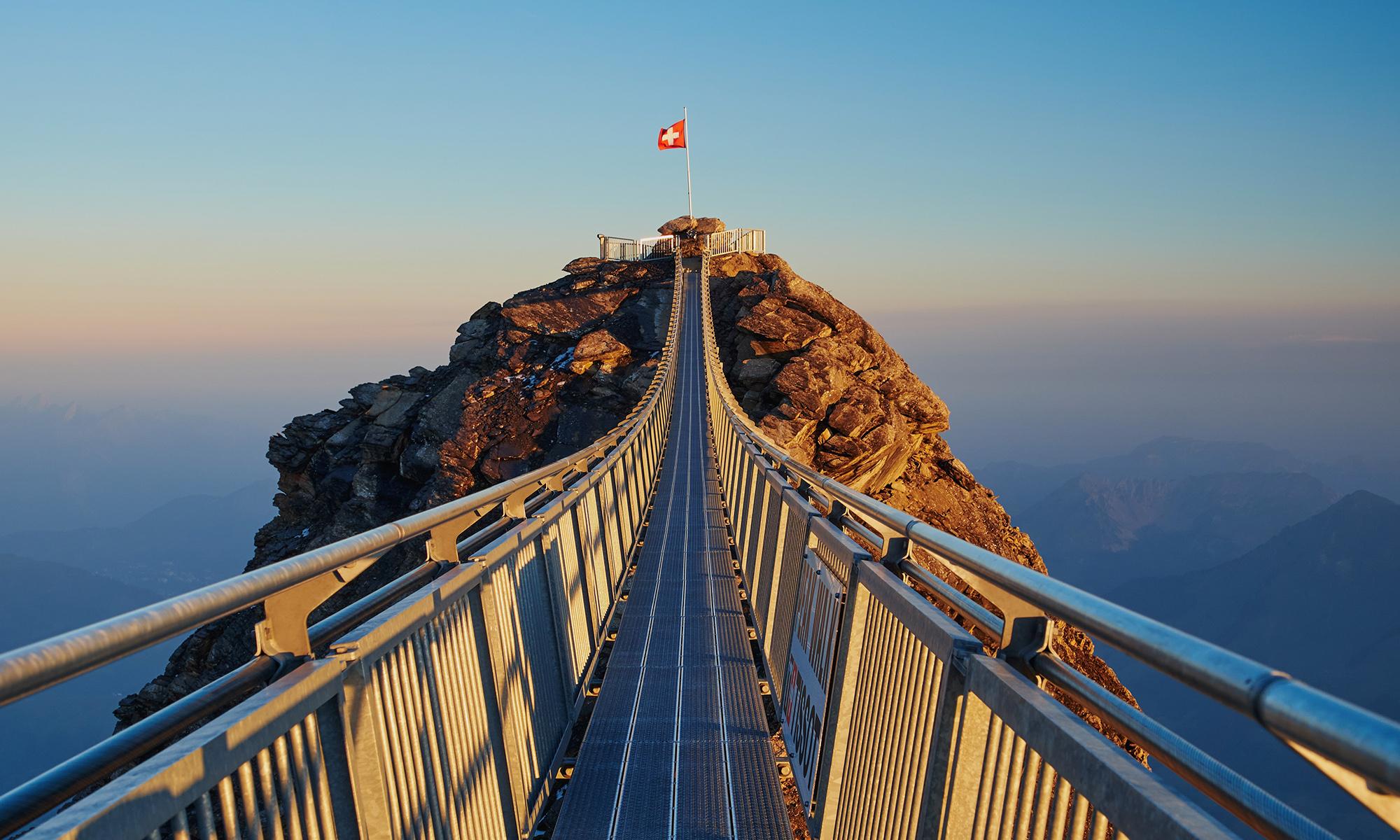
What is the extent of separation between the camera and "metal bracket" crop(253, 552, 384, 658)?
2.55 metres

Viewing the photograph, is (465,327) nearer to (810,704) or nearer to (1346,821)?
(810,704)

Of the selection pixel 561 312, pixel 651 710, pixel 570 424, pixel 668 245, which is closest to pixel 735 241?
pixel 668 245

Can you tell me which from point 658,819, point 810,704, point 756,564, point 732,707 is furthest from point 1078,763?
point 756,564

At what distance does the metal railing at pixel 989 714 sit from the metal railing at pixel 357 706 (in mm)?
1765

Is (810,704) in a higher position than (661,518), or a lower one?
higher

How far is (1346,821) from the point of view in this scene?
510ft

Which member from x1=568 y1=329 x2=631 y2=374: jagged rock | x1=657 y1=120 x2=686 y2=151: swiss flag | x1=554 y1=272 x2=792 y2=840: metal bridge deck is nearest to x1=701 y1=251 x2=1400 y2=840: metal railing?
x1=554 y1=272 x2=792 y2=840: metal bridge deck

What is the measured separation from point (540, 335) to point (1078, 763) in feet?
162

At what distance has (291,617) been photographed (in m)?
2.59

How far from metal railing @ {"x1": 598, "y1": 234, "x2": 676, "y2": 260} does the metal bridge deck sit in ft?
196

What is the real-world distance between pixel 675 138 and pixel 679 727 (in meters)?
57.4

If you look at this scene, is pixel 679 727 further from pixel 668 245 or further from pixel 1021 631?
pixel 668 245

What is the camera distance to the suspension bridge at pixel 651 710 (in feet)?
5.50

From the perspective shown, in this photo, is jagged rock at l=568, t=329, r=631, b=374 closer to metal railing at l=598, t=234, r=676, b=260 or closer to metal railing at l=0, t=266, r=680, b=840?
metal railing at l=598, t=234, r=676, b=260
